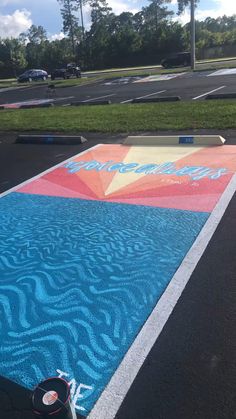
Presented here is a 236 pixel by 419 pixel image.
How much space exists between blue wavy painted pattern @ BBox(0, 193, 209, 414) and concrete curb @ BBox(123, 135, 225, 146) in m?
3.96

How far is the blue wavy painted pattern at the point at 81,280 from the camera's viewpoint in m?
2.92

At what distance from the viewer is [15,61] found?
69250 millimetres

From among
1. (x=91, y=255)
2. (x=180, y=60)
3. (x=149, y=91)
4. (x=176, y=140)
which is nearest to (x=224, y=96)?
(x=149, y=91)

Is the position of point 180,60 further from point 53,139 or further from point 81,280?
point 81,280

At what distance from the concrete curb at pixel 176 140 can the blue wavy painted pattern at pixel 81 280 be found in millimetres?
3959

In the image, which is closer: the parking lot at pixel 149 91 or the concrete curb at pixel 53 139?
the concrete curb at pixel 53 139

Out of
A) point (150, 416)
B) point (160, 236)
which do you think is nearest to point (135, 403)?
point (150, 416)

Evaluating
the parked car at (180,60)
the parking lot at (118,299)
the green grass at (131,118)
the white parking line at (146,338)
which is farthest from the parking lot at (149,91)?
the parked car at (180,60)

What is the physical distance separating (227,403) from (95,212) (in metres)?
3.64

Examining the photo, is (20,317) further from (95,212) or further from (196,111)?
(196,111)

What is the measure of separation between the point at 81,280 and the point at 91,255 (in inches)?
20.8

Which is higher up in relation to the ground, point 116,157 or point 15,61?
point 15,61

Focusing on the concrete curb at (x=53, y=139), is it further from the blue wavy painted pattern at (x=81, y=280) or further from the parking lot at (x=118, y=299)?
the blue wavy painted pattern at (x=81, y=280)

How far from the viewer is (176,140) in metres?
9.14
